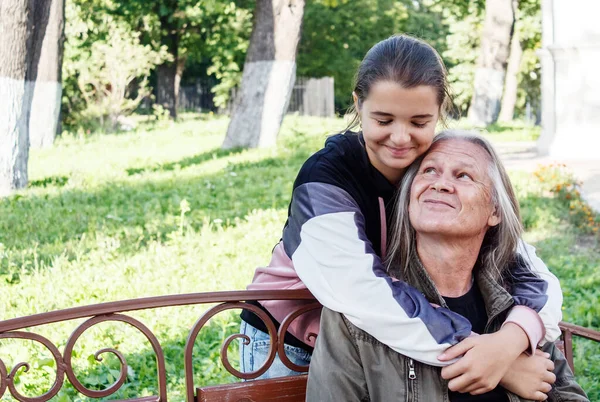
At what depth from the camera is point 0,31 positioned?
9555 millimetres

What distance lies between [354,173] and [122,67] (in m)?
23.1

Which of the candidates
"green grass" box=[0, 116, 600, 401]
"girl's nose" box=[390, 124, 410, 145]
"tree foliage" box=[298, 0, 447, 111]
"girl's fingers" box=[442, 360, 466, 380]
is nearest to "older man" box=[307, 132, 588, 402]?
"girl's fingers" box=[442, 360, 466, 380]

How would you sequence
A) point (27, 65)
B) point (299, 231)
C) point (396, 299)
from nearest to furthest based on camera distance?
point (396, 299) < point (299, 231) < point (27, 65)

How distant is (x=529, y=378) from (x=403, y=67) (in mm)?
1038

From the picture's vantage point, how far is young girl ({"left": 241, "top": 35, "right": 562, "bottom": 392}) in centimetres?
238

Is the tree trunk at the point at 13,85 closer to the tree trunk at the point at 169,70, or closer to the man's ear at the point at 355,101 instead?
the man's ear at the point at 355,101

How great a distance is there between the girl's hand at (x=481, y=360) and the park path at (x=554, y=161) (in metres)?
6.89

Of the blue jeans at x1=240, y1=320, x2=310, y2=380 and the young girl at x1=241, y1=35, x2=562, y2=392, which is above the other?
the young girl at x1=241, y1=35, x2=562, y2=392

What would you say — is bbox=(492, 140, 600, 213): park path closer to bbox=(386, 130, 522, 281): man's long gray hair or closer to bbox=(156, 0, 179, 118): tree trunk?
bbox=(386, 130, 522, 281): man's long gray hair

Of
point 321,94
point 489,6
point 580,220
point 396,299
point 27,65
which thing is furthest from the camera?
point 321,94

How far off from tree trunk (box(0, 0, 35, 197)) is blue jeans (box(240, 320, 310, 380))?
7.59 metres

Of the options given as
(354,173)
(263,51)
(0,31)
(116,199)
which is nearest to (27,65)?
(0,31)

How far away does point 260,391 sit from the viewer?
2672mm

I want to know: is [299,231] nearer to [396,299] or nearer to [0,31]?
[396,299]
